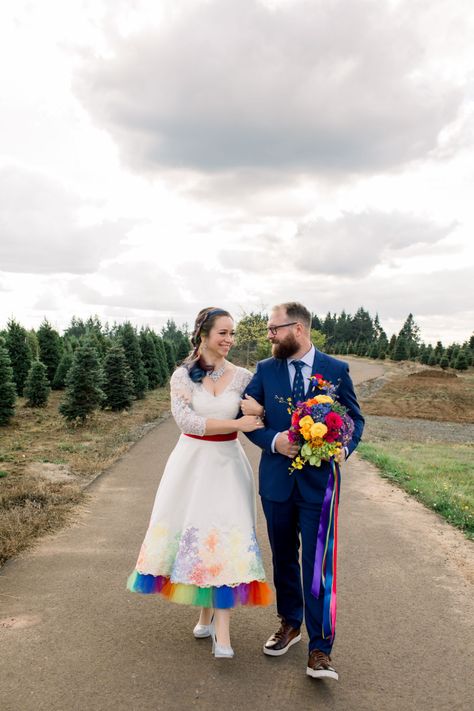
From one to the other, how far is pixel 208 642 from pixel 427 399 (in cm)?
3009

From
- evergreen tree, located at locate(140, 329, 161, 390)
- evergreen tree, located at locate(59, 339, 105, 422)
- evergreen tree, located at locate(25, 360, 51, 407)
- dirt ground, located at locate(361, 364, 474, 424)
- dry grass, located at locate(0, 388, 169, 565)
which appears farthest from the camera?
evergreen tree, located at locate(140, 329, 161, 390)

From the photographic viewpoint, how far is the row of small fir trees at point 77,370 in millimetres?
16469

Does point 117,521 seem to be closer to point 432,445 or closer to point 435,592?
point 435,592

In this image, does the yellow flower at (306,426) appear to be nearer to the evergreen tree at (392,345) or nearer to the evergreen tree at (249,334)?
the evergreen tree at (249,334)

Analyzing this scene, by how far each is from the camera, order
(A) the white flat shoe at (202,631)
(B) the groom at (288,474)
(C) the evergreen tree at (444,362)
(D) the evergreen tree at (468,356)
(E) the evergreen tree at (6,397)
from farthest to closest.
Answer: (C) the evergreen tree at (444,362), (D) the evergreen tree at (468,356), (E) the evergreen tree at (6,397), (A) the white flat shoe at (202,631), (B) the groom at (288,474)

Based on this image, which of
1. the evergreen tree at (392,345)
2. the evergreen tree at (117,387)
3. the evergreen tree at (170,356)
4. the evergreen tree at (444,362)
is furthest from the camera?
the evergreen tree at (392,345)

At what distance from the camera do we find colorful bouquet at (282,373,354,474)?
3.54 metres

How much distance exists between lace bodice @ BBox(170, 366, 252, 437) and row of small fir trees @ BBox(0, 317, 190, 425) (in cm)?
1294

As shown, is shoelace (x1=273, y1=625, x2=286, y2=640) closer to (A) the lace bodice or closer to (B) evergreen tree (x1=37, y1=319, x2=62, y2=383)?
(A) the lace bodice

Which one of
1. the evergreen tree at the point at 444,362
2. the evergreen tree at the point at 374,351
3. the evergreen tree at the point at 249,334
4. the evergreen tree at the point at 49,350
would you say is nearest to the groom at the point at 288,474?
the evergreen tree at the point at 49,350

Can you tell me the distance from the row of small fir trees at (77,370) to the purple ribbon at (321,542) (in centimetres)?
1345

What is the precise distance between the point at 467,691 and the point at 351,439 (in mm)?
1796

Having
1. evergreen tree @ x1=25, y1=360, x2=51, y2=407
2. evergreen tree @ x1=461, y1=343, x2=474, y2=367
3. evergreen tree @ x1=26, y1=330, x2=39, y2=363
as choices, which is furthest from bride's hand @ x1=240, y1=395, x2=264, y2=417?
evergreen tree @ x1=461, y1=343, x2=474, y2=367

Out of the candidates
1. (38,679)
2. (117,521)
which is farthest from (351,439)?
(117,521)
